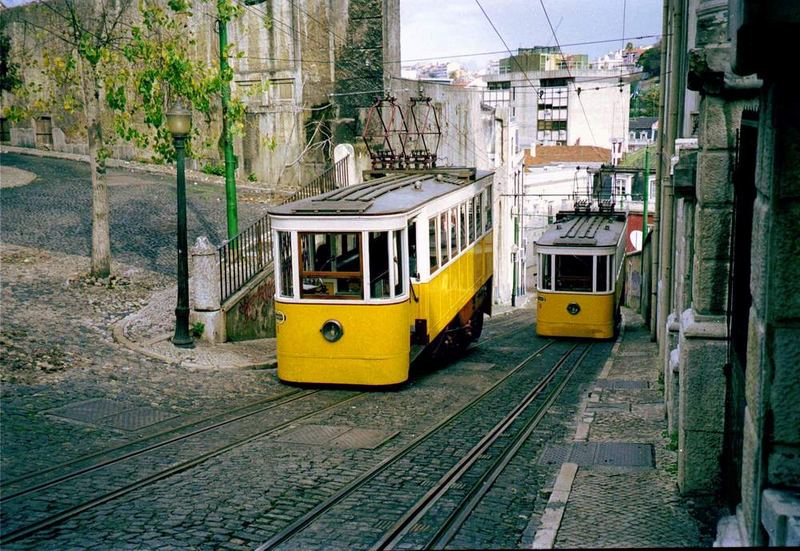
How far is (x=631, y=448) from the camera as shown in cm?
845

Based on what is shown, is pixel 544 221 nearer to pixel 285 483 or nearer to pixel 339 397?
pixel 339 397

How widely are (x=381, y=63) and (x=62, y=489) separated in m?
19.8

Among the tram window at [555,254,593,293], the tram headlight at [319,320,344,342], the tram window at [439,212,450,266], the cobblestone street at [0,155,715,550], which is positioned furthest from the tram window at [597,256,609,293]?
the tram headlight at [319,320,344,342]

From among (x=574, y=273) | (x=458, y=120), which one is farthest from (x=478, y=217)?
(x=458, y=120)

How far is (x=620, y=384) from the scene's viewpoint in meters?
12.9

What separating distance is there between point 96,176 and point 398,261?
22.5 feet

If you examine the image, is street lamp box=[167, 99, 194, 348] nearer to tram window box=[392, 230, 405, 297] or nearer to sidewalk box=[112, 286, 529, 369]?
sidewalk box=[112, 286, 529, 369]

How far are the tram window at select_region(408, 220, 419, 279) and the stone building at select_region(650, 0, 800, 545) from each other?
370cm

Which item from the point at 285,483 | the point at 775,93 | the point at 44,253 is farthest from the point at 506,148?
the point at 775,93

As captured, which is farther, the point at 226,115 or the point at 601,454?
the point at 226,115

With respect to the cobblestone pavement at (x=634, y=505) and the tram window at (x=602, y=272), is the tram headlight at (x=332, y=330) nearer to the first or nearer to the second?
the cobblestone pavement at (x=634, y=505)

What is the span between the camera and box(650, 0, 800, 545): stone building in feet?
11.1

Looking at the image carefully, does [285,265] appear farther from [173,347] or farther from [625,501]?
[625,501]

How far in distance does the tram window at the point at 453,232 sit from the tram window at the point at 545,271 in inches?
232
